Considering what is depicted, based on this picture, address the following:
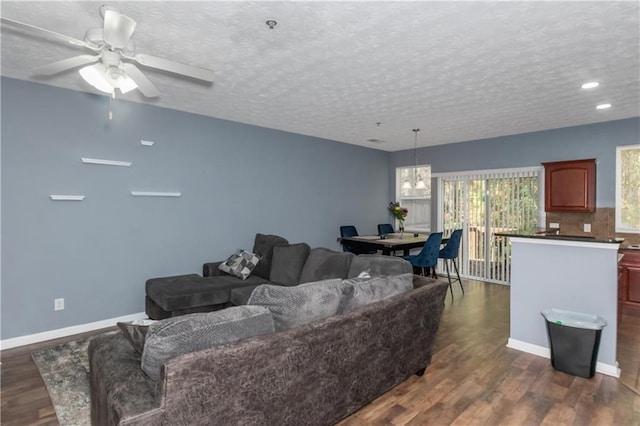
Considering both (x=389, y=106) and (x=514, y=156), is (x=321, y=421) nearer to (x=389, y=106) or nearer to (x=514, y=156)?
(x=389, y=106)

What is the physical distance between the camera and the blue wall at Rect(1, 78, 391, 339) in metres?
3.53

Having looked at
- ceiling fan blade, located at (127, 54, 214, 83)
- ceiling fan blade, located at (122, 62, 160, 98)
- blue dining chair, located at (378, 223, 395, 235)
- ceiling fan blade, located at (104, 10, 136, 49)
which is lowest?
blue dining chair, located at (378, 223, 395, 235)

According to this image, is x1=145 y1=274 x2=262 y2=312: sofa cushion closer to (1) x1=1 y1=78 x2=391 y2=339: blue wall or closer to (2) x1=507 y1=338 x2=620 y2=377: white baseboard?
(1) x1=1 y1=78 x2=391 y2=339: blue wall

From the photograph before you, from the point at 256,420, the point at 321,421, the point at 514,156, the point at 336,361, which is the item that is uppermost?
the point at 514,156

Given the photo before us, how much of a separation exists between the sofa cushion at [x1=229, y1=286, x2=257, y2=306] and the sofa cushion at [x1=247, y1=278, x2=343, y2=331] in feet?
5.73

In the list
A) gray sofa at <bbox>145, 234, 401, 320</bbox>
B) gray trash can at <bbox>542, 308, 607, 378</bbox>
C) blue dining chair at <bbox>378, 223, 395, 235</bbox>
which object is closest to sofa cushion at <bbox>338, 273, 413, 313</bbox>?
gray sofa at <bbox>145, 234, 401, 320</bbox>

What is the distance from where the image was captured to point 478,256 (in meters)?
6.62

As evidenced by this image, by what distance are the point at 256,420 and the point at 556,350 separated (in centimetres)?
270

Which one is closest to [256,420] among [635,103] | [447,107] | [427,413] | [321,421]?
[321,421]

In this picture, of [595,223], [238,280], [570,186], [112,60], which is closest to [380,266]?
[238,280]

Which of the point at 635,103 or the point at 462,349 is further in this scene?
the point at 635,103

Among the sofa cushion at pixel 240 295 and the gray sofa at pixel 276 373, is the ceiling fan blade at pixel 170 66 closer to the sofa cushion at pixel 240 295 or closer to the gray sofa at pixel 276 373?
the gray sofa at pixel 276 373

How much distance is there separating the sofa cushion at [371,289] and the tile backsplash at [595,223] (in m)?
4.02

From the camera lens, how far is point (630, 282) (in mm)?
4660
